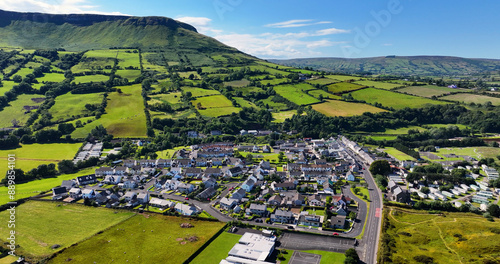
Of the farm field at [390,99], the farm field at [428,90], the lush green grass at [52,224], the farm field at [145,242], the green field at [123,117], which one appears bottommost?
the lush green grass at [52,224]

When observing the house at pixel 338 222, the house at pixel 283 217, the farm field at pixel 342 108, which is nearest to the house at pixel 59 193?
the house at pixel 283 217

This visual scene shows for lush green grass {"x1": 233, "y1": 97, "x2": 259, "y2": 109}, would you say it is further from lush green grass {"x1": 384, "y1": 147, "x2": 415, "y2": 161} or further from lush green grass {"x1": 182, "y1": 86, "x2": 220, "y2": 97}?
lush green grass {"x1": 384, "y1": 147, "x2": 415, "y2": 161}

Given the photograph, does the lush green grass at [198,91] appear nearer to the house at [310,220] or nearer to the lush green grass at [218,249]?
the house at [310,220]

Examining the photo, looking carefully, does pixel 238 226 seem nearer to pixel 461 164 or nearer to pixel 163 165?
pixel 163 165

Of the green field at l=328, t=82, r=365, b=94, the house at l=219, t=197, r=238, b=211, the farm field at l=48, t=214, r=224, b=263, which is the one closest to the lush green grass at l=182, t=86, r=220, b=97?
the green field at l=328, t=82, r=365, b=94

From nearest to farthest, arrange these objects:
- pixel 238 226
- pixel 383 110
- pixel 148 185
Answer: pixel 238 226
pixel 148 185
pixel 383 110

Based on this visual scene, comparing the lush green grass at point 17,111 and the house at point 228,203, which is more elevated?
the lush green grass at point 17,111

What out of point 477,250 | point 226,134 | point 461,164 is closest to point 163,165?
point 226,134
